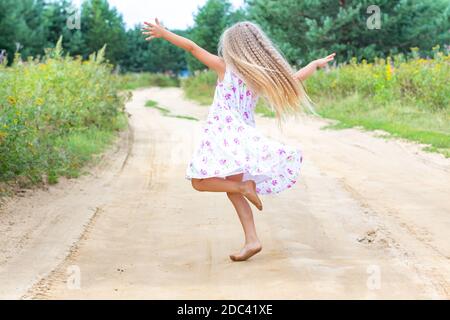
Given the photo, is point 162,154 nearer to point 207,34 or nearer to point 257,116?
point 257,116

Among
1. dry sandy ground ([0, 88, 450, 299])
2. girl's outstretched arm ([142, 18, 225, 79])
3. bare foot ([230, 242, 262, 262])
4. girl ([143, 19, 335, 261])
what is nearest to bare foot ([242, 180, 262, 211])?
girl ([143, 19, 335, 261])

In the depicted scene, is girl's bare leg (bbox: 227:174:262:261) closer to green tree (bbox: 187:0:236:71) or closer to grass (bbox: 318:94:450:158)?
grass (bbox: 318:94:450:158)

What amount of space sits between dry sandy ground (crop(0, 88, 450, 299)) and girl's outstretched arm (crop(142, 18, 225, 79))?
1390 mm

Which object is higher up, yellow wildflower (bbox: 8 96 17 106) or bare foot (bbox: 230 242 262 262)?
yellow wildflower (bbox: 8 96 17 106)

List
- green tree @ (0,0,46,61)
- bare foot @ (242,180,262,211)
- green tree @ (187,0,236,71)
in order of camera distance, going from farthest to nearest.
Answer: green tree @ (187,0,236,71) → green tree @ (0,0,46,61) → bare foot @ (242,180,262,211)

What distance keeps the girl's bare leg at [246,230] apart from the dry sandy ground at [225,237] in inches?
4.0

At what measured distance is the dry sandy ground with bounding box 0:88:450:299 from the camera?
18.4 ft

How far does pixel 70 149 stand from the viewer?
12.5 meters

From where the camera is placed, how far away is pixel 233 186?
6.28 meters

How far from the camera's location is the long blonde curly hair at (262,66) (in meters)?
6.40

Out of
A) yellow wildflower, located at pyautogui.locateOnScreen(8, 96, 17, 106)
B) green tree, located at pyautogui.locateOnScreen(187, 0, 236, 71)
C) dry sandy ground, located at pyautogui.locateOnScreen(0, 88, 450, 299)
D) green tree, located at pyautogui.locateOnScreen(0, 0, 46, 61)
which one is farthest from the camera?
green tree, located at pyautogui.locateOnScreen(187, 0, 236, 71)

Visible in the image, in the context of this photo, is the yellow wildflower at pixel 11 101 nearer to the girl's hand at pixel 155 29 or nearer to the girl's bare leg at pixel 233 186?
the girl's hand at pixel 155 29

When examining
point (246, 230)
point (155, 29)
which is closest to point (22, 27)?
point (155, 29)

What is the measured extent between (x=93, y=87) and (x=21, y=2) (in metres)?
39.9
